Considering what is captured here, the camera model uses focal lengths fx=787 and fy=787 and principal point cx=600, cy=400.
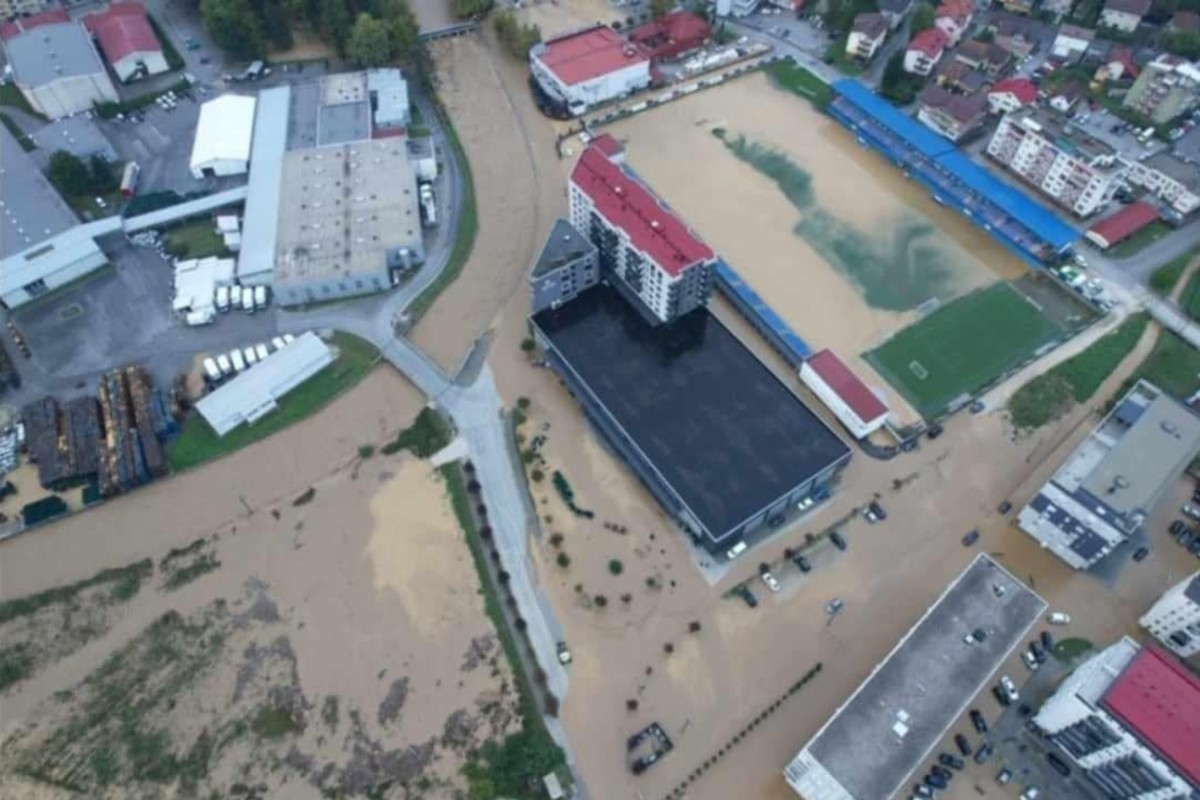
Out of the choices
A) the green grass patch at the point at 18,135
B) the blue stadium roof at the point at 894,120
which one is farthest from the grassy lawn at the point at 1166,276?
the green grass patch at the point at 18,135

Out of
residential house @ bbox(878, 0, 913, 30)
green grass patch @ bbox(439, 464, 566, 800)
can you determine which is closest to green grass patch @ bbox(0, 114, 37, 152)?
green grass patch @ bbox(439, 464, 566, 800)

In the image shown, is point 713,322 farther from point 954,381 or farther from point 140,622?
point 140,622

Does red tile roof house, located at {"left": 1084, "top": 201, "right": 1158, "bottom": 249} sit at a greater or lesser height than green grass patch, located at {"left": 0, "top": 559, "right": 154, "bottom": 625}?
greater

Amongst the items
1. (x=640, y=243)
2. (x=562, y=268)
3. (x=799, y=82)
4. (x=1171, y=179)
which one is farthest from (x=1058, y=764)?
(x=799, y=82)

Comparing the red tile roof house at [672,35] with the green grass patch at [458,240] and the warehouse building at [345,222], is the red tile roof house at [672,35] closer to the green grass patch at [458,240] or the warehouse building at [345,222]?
the green grass patch at [458,240]

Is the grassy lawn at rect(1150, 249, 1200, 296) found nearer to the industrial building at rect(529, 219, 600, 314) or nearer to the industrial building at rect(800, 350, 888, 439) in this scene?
the industrial building at rect(800, 350, 888, 439)

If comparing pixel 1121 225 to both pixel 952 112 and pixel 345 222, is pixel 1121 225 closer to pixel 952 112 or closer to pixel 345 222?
pixel 952 112

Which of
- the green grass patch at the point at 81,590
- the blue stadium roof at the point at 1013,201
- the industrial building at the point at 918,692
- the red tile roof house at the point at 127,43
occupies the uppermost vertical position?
the red tile roof house at the point at 127,43
